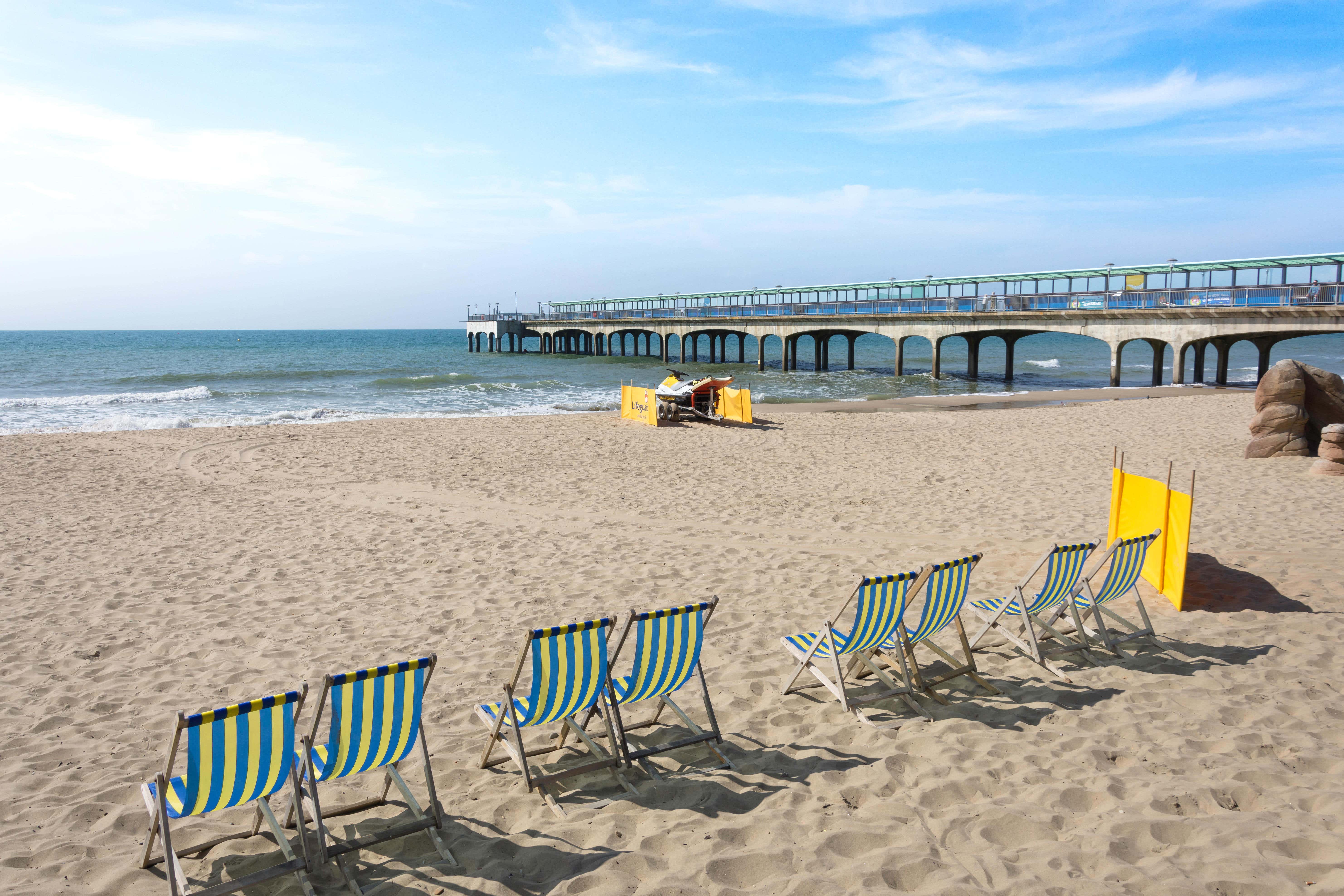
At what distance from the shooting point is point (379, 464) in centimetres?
1294

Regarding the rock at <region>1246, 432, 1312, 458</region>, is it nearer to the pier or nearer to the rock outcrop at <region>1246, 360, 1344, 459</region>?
the rock outcrop at <region>1246, 360, 1344, 459</region>

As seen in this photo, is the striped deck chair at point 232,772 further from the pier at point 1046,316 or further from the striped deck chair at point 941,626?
the pier at point 1046,316

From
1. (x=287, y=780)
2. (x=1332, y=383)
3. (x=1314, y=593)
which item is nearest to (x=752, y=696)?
(x=287, y=780)

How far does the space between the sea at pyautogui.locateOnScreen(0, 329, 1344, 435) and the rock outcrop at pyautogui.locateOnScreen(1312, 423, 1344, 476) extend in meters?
17.8

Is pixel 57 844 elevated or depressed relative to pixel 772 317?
depressed

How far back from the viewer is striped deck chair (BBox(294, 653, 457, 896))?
3.05m

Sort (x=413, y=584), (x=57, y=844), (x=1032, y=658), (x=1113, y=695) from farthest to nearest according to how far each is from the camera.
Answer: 1. (x=413, y=584)
2. (x=1032, y=658)
3. (x=1113, y=695)
4. (x=57, y=844)

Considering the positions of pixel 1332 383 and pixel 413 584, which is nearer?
pixel 413 584

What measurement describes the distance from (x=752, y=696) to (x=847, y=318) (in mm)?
36746

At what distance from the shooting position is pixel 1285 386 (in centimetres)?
1220

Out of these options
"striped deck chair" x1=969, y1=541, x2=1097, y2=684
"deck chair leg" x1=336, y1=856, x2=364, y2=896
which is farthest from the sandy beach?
"striped deck chair" x1=969, y1=541, x2=1097, y2=684

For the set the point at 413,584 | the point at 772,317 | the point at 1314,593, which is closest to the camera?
the point at 1314,593

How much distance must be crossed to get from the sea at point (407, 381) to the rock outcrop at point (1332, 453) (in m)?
17.8

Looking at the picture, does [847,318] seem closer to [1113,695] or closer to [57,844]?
[1113,695]
